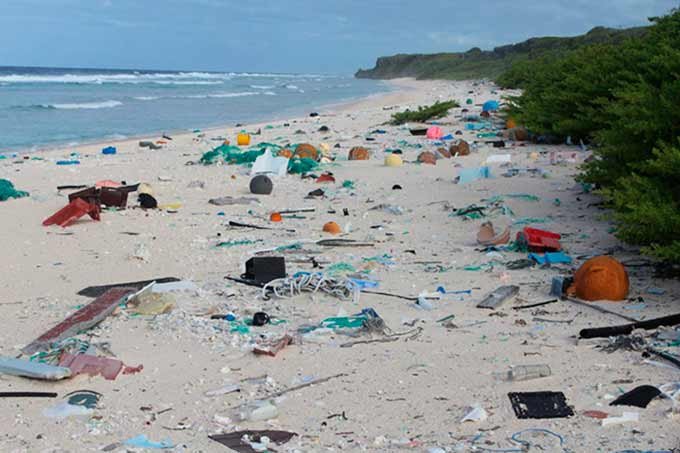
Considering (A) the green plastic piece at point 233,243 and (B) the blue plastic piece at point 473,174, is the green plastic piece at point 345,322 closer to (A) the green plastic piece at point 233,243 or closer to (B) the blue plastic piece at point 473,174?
(A) the green plastic piece at point 233,243

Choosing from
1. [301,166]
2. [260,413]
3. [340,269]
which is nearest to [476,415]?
[260,413]

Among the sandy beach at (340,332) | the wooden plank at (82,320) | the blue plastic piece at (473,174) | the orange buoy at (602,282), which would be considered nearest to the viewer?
the sandy beach at (340,332)

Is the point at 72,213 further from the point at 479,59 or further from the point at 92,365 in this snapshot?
the point at 479,59

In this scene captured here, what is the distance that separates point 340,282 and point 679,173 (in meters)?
2.28

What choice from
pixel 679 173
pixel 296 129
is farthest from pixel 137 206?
pixel 296 129

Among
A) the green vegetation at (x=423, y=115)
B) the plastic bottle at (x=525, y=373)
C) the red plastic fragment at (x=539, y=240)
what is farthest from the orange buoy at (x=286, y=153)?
the plastic bottle at (x=525, y=373)

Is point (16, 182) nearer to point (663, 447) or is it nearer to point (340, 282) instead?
point (340, 282)

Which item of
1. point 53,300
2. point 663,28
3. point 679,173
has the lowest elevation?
point 53,300

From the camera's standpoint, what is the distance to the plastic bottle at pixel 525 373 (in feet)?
11.0

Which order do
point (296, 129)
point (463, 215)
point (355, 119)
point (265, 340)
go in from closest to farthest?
point (265, 340)
point (463, 215)
point (296, 129)
point (355, 119)

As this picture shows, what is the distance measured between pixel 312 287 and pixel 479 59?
215 feet

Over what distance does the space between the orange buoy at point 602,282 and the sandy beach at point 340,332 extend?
87 mm

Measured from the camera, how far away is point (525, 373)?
11.1 ft

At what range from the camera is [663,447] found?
267 centimetres
